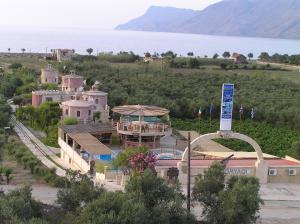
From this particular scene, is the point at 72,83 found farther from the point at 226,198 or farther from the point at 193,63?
the point at 193,63

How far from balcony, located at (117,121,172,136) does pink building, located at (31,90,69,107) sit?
1503 centimetres

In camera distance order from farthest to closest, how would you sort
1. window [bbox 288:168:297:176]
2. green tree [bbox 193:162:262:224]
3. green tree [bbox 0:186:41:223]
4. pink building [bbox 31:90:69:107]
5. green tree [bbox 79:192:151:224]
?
pink building [bbox 31:90:69:107] < window [bbox 288:168:297:176] < green tree [bbox 193:162:262:224] < green tree [bbox 0:186:41:223] < green tree [bbox 79:192:151:224]

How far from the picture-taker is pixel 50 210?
2145cm

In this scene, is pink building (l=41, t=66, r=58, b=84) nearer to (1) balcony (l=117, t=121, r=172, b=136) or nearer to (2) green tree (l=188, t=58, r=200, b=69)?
(1) balcony (l=117, t=121, r=172, b=136)

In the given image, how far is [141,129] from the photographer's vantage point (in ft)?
123

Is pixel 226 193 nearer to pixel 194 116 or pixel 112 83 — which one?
pixel 194 116

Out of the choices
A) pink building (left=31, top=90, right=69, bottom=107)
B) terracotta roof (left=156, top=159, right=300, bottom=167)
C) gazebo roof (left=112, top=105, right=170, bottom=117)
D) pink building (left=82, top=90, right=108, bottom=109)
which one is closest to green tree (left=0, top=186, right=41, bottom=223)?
terracotta roof (left=156, top=159, right=300, bottom=167)

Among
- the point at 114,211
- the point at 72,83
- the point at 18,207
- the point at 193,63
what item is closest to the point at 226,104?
the point at 114,211

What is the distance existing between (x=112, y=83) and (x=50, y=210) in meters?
45.7

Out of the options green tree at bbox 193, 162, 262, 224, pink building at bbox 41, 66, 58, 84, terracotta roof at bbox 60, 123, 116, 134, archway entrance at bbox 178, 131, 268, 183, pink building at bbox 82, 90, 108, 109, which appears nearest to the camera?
green tree at bbox 193, 162, 262, 224

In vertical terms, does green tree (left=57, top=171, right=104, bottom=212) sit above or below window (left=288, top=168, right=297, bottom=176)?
above

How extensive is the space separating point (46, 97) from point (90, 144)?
18.9m

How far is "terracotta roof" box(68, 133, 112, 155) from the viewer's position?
32234 millimetres

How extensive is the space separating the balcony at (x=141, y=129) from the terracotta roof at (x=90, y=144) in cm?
253
